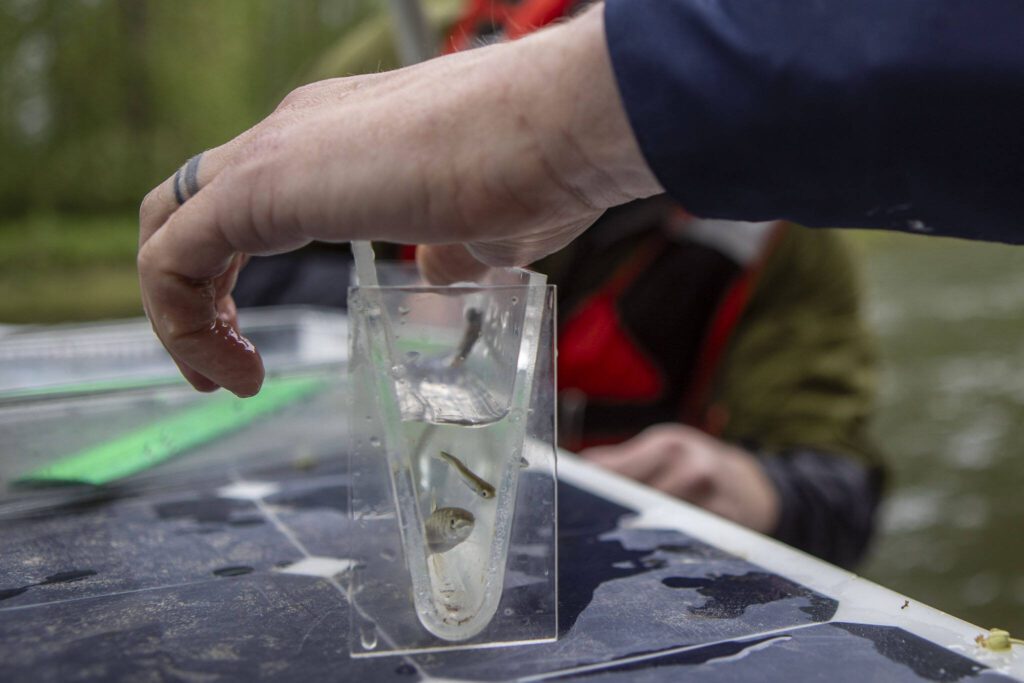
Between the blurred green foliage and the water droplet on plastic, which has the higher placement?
the blurred green foliage

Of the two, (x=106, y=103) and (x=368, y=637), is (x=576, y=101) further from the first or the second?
(x=106, y=103)

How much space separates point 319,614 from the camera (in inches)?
18.6

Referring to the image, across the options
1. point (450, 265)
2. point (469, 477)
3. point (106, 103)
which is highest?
point (106, 103)

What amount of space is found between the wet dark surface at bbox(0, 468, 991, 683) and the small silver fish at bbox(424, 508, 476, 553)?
0.05 meters

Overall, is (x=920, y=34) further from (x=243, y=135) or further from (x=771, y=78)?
(x=243, y=135)

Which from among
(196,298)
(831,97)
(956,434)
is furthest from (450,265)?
(956,434)

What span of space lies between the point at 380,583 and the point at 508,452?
0.34 ft

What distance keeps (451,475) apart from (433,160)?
0.56ft

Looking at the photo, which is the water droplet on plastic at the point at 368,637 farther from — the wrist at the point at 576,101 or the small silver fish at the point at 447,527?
the wrist at the point at 576,101

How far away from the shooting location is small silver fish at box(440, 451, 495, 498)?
1.50 ft

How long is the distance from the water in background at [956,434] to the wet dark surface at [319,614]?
1250mm

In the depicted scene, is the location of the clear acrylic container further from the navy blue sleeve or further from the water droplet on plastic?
the navy blue sleeve

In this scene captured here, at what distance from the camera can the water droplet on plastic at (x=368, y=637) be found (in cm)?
43

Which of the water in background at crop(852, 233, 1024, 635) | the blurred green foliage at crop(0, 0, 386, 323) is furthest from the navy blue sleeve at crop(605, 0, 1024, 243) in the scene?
the blurred green foliage at crop(0, 0, 386, 323)
